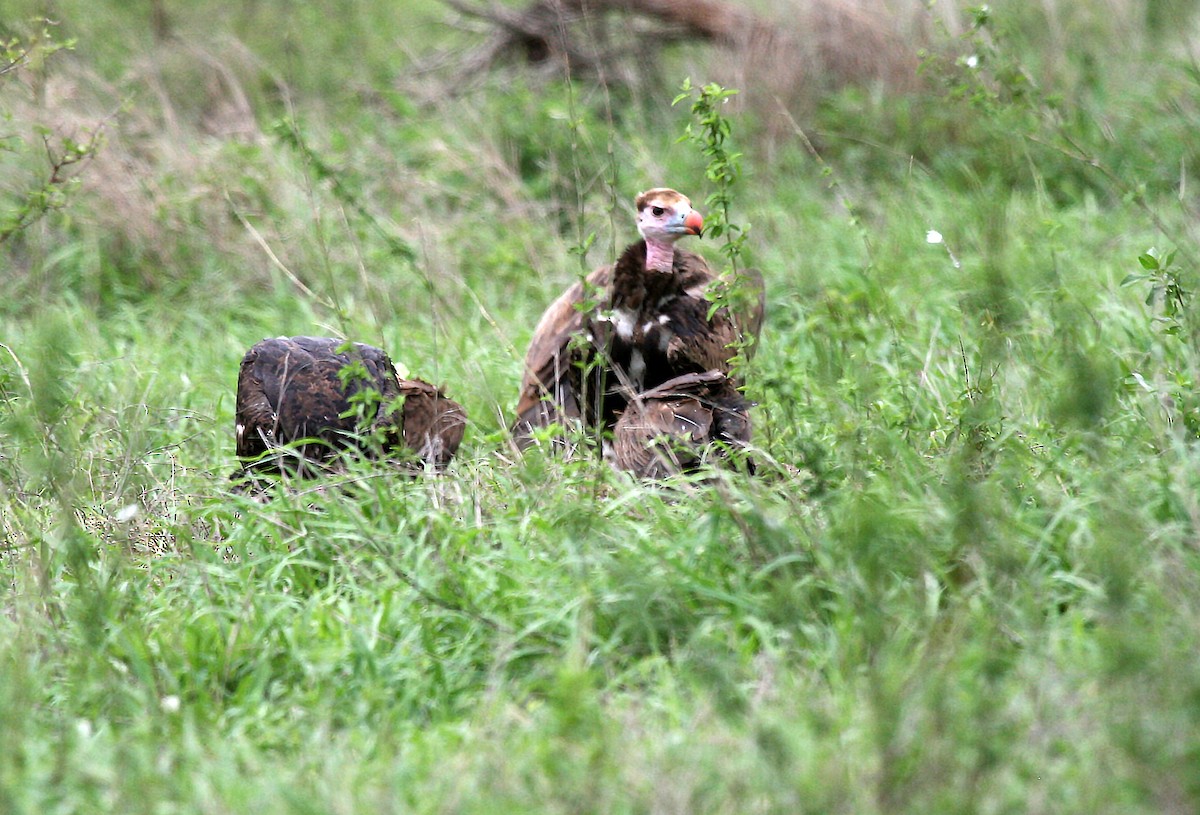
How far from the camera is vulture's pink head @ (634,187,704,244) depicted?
11.7 feet

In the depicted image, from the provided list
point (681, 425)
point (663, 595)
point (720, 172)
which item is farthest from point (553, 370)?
point (663, 595)

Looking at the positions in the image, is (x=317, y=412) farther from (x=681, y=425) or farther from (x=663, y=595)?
(x=663, y=595)

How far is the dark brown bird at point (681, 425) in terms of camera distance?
348 centimetres

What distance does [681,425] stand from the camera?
3.58 metres

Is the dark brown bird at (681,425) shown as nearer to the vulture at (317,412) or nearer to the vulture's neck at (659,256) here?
the vulture's neck at (659,256)

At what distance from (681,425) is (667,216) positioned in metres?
0.60

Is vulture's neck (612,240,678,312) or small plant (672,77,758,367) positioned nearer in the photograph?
small plant (672,77,758,367)

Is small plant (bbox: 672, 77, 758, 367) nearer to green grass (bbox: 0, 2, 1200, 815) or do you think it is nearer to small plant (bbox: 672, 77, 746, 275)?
small plant (bbox: 672, 77, 746, 275)

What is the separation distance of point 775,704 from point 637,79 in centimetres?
554

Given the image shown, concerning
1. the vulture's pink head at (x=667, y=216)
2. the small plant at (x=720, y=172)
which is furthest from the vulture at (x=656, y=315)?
the small plant at (x=720, y=172)

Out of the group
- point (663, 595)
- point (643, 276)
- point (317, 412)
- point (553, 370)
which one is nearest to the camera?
point (663, 595)

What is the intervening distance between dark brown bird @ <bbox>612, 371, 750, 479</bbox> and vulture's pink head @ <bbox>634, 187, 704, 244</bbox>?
424 mm

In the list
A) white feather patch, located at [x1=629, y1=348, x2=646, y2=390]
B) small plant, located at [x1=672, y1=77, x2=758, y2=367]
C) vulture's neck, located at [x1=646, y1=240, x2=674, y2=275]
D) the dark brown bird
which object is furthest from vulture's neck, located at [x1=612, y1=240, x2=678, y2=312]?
small plant, located at [x1=672, y1=77, x2=758, y2=367]

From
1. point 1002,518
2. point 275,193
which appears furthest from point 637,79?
point 1002,518
